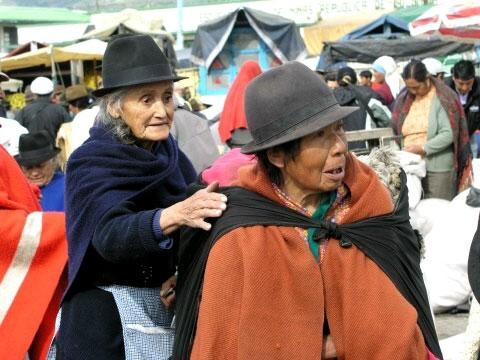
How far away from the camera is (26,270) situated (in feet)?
11.5

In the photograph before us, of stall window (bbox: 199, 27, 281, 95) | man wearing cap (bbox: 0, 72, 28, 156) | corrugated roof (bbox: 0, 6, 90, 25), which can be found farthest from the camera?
corrugated roof (bbox: 0, 6, 90, 25)

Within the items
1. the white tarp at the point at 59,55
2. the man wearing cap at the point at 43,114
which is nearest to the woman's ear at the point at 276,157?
the man wearing cap at the point at 43,114

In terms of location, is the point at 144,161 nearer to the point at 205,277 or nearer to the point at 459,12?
the point at 205,277

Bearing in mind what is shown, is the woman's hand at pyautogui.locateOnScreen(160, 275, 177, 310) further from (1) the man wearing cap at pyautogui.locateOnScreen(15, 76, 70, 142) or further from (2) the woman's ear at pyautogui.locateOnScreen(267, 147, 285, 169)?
(1) the man wearing cap at pyautogui.locateOnScreen(15, 76, 70, 142)

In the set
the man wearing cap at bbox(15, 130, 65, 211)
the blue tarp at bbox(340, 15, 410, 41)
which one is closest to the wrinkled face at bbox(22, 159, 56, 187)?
the man wearing cap at bbox(15, 130, 65, 211)

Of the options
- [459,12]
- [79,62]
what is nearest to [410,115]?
[459,12]

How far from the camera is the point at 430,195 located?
8.03 m

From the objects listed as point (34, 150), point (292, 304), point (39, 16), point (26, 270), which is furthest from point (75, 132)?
point (39, 16)

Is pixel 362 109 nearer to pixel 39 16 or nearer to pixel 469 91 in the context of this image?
pixel 469 91

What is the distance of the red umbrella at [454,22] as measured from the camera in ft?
32.6

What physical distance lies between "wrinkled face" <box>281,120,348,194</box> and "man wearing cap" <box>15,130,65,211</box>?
9.12 feet

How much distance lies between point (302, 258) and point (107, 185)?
0.79 m

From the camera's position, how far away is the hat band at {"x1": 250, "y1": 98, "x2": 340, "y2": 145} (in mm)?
2412

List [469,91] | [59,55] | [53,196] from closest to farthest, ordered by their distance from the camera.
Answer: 1. [53,196]
2. [469,91]
3. [59,55]
